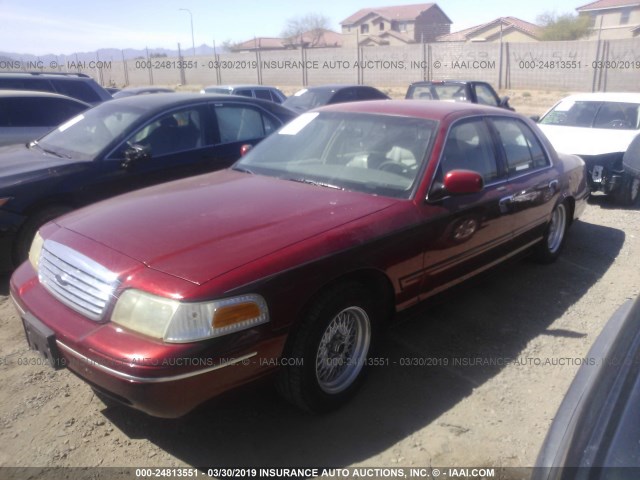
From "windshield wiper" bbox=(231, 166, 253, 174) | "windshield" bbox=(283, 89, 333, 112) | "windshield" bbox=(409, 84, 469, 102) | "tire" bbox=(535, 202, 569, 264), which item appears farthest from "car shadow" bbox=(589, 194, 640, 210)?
"windshield" bbox=(283, 89, 333, 112)

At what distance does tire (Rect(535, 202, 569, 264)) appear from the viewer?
5078mm

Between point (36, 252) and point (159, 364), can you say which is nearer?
point (159, 364)

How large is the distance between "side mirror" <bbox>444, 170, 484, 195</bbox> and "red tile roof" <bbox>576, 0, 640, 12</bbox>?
197 feet

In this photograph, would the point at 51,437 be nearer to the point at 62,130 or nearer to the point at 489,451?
the point at 489,451

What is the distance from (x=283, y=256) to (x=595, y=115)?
25.2ft

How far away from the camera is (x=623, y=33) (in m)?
50.7

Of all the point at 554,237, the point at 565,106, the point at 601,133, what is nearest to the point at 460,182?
the point at 554,237

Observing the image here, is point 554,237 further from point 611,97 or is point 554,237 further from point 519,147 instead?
point 611,97

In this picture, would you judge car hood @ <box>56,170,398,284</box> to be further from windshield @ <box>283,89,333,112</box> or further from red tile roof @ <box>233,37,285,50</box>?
red tile roof @ <box>233,37,285,50</box>

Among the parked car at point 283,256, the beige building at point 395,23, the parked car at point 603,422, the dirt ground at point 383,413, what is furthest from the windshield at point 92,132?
Result: the beige building at point 395,23

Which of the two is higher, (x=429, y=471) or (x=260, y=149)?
(x=260, y=149)

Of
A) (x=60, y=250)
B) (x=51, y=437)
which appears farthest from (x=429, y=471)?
(x=60, y=250)

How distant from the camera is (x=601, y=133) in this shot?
7996 mm

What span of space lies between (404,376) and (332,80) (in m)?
32.2
